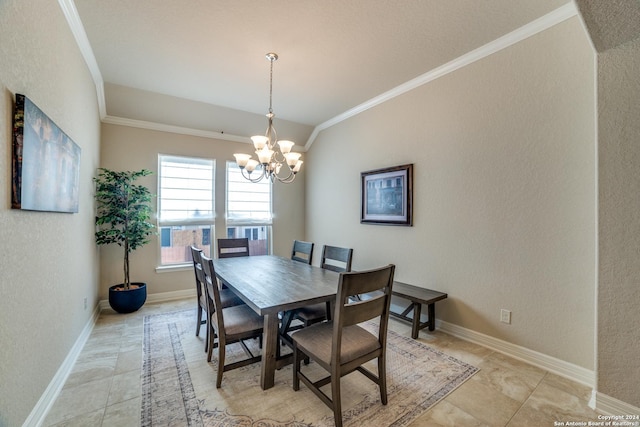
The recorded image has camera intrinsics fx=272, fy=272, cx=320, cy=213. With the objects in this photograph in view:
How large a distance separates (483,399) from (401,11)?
2.99 m

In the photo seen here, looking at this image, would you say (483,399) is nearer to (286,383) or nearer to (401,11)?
(286,383)

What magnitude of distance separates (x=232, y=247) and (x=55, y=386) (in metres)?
2.00

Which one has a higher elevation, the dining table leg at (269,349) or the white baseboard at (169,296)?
the dining table leg at (269,349)

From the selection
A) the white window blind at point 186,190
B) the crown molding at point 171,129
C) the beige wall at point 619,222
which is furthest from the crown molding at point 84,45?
the beige wall at point 619,222

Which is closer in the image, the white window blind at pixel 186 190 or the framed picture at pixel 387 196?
the framed picture at pixel 387 196

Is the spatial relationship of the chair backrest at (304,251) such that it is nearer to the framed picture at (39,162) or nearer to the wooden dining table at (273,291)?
the wooden dining table at (273,291)

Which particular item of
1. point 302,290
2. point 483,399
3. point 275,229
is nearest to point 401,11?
point 302,290

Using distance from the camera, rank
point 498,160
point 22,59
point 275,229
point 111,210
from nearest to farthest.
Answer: point 22,59 → point 498,160 → point 111,210 → point 275,229

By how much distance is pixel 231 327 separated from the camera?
6.87 ft

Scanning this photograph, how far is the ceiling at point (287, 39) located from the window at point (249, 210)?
1.60 meters

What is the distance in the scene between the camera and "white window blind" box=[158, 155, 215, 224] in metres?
4.16

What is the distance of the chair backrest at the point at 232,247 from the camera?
3.56 m

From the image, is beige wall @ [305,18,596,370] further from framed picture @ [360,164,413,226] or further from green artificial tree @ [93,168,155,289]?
green artificial tree @ [93,168,155,289]

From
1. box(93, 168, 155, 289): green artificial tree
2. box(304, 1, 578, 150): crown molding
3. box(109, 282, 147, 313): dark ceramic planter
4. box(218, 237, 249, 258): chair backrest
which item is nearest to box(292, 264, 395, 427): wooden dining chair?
box(218, 237, 249, 258): chair backrest
